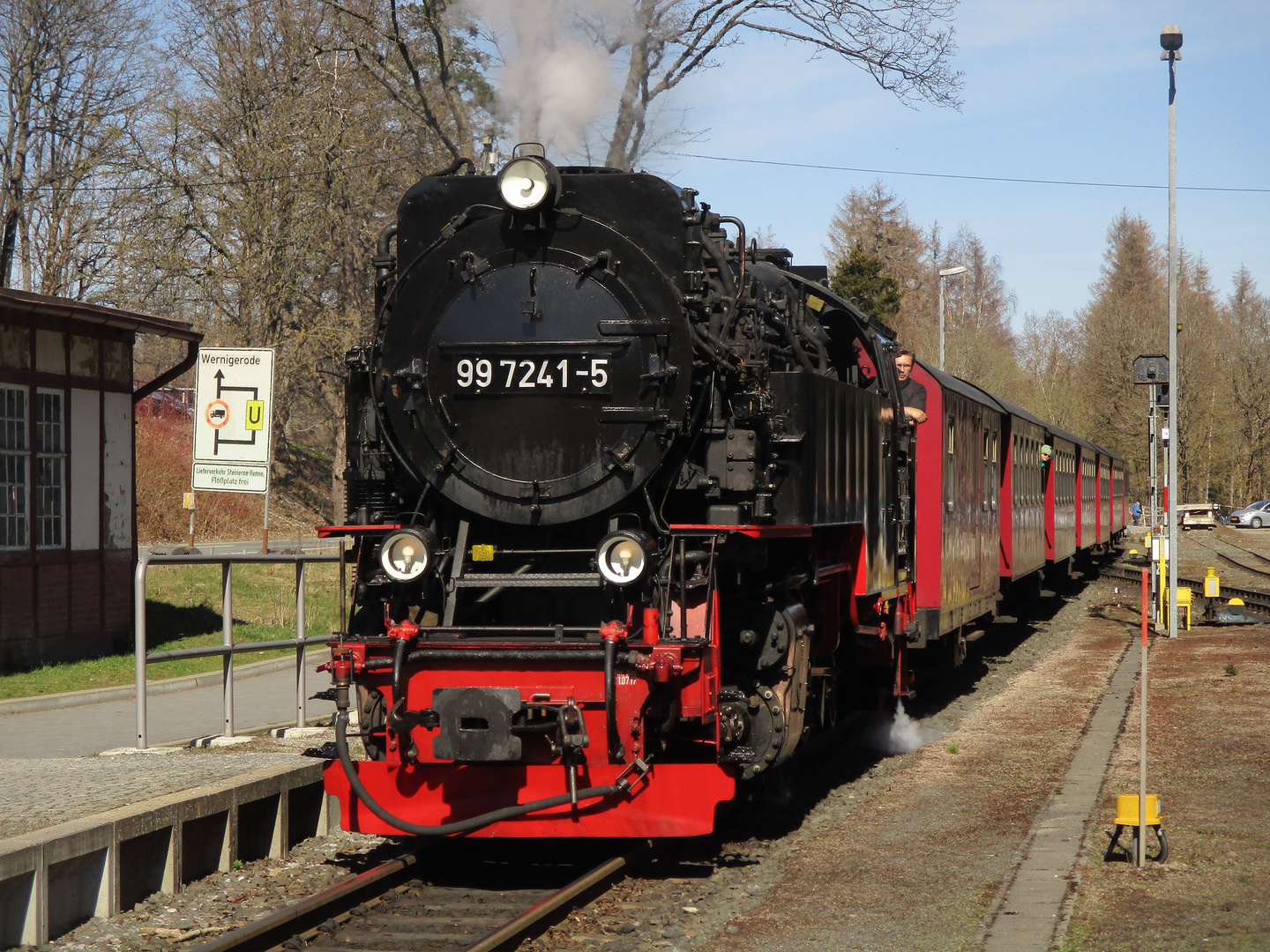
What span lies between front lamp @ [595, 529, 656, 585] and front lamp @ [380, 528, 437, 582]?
0.84m

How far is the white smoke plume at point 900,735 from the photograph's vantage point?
977cm

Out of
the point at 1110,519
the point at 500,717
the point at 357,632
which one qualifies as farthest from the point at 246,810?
the point at 1110,519

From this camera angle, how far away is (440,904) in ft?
18.4

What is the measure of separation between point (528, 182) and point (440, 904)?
3317 millimetres

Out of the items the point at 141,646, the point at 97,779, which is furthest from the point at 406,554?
the point at 141,646

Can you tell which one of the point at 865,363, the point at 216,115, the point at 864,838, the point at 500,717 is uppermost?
the point at 216,115

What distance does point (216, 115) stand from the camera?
27938 millimetres

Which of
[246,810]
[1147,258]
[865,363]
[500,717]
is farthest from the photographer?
[1147,258]

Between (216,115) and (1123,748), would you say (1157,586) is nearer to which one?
(1123,748)

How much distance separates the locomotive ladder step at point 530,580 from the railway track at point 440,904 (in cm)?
130

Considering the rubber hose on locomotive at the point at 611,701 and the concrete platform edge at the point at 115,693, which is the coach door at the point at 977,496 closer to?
the concrete platform edge at the point at 115,693

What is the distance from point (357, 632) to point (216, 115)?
2459 cm

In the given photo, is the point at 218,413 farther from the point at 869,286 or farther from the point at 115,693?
the point at 869,286

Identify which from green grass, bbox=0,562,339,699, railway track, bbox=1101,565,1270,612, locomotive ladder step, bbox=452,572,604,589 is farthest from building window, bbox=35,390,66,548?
railway track, bbox=1101,565,1270,612
